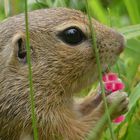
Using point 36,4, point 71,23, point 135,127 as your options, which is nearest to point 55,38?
point 71,23

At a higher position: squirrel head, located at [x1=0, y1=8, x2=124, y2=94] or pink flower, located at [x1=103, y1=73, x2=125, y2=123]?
squirrel head, located at [x1=0, y1=8, x2=124, y2=94]

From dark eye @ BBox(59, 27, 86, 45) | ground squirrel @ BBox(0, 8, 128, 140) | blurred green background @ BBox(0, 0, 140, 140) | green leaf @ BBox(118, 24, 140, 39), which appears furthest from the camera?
green leaf @ BBox(118, 24, 140, 39)

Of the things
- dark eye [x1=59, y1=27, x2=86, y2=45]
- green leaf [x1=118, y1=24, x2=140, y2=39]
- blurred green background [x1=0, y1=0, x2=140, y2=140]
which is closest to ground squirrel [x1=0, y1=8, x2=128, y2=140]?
dark eye [x1=59, y1=27, x2=86, y2=45]

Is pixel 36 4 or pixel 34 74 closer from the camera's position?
pixel 34 74

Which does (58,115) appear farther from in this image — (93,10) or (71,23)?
(93,10)

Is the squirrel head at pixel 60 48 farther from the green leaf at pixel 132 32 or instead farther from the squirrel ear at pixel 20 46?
the green leaf at pixel 132 32

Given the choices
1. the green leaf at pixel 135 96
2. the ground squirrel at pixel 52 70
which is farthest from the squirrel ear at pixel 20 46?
the green leaf at pixel 135 96

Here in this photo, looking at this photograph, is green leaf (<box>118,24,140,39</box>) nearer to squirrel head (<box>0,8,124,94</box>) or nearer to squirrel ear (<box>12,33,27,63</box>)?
squirrel head (<box>0,8,124,94</box>)
